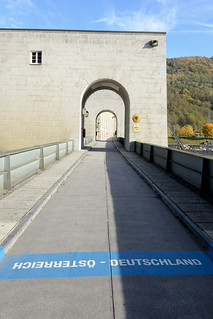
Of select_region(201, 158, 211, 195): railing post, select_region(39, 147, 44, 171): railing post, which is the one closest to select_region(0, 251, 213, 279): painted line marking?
select_region(201, 158, 211, 195): railing post

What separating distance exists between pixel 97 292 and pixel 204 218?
3240 mm

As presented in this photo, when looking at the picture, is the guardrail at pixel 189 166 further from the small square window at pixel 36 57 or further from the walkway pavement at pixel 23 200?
the small square window at pixel 36 57

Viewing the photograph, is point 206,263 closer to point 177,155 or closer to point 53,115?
point 177,155

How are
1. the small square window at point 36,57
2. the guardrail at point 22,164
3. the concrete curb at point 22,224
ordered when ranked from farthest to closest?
the small square window at point 36,57, the guardrail at point 22,164, the concrete curb at point 22,224

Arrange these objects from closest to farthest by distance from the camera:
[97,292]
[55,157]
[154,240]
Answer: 1. [97,292]
2. [154,240]
3. [55,157]

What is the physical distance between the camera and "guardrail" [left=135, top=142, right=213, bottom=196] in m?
7.66

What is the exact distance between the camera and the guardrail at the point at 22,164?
25.7ft

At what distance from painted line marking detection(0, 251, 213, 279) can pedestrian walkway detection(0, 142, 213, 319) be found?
0.5 inches

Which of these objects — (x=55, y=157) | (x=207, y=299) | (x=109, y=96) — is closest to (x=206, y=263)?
(x=207, y=299)

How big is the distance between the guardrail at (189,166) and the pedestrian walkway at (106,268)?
5.97 ft

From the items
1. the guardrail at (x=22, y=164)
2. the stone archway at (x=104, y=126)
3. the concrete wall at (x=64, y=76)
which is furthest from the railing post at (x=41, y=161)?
the stone archway at (x=104, y=126)

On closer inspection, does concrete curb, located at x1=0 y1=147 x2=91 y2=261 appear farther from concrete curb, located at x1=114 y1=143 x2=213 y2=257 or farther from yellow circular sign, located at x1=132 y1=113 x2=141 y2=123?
yellow circular sign, located at x1=132 y1=113 x2=141 y2=123

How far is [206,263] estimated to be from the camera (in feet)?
13.2

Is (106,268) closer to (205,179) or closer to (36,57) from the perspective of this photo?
(205,179)
